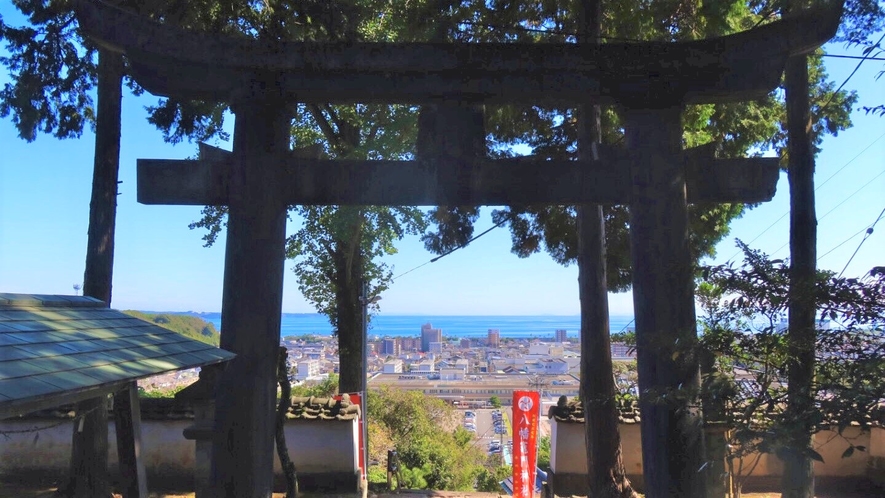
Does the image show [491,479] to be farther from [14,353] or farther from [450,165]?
[14,353]

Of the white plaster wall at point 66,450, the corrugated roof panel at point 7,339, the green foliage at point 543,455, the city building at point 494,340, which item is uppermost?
the corrugated roof panel at point 7,339

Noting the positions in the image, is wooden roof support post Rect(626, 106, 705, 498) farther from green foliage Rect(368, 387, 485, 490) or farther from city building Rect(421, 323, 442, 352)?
city building Rect(421, 323, 442, 352)

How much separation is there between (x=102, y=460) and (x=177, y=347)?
512 centimetres

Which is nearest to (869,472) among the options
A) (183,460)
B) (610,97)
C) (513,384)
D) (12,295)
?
(610,97)

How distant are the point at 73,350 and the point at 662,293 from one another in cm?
357

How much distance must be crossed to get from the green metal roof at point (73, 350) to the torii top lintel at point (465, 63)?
178 cm

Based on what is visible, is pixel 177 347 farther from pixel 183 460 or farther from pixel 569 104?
pixel 183 460

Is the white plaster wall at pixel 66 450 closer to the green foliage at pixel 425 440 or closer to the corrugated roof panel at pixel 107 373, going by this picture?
the green foliage at pixel 425 440

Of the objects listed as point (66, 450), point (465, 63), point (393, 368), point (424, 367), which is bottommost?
point (424, 367)

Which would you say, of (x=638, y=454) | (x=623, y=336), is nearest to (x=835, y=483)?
(x=638, y=454)

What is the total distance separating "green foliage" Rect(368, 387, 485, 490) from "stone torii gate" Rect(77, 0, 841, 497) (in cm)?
867

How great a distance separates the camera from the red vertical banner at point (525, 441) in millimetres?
9633

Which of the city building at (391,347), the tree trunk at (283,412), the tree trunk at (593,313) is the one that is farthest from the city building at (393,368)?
the tree trunk at (283,412)

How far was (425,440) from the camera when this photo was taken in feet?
45.4
